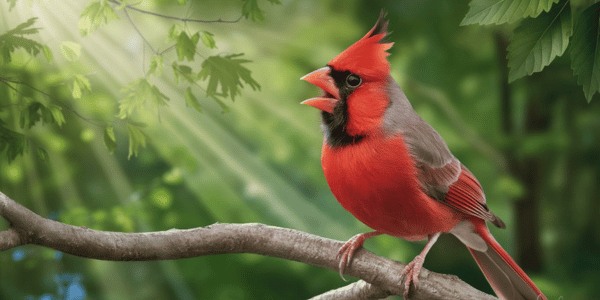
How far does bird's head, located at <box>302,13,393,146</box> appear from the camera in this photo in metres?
1.60

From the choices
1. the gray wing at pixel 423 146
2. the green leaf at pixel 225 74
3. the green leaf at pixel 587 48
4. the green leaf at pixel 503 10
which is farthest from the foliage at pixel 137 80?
the green leaf at pixel 587 48

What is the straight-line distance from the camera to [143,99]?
1.71 meters

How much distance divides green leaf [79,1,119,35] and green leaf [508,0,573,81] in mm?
797

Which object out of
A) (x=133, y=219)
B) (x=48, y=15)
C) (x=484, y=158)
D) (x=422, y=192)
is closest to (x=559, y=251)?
(x=484, y=158)

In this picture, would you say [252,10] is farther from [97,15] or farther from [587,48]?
[587,48]

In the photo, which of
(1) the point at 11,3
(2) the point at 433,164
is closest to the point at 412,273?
(2) the point at 433,164

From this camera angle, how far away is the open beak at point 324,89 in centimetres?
159

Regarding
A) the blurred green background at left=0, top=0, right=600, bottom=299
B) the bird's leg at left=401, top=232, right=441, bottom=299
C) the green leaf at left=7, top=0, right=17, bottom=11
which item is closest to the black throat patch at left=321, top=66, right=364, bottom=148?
the bird's leg at left=401, top=232, right=441, bottom=299

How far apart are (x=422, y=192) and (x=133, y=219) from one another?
62.1 inches

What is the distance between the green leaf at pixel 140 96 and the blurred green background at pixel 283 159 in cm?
90

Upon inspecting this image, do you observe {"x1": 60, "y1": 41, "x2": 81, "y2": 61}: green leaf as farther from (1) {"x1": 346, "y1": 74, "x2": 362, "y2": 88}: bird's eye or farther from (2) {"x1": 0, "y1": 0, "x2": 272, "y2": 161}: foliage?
(1) {"x1": 346, "y1": 74, "x2": 362, "y2": 88}: bird's eye

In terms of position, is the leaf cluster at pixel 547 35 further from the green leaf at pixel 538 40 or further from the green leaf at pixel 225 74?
the green leaf at pixel 225 74

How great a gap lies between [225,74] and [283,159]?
4.97 feet

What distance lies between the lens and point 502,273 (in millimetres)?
1879
